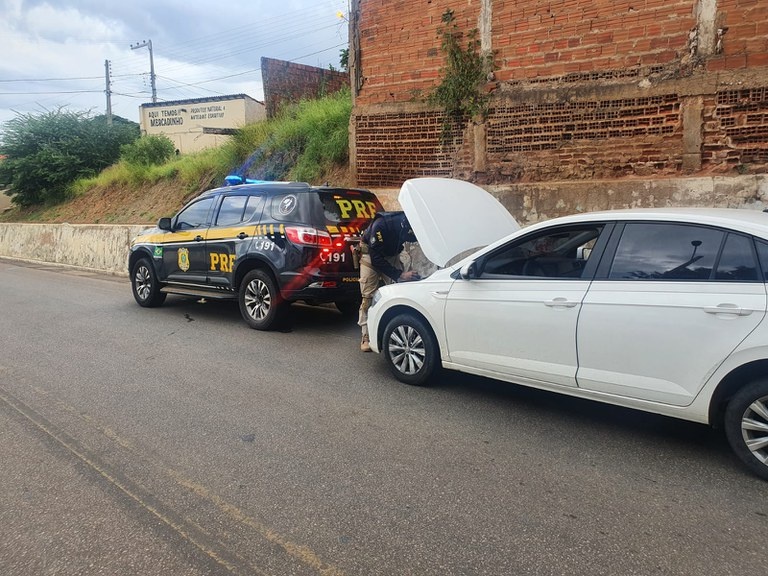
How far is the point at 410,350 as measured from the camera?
17.0 ft

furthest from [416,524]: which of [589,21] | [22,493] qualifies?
[589,21]

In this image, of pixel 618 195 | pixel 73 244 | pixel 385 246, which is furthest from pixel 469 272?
pixel 73 244

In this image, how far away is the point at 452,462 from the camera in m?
3.68

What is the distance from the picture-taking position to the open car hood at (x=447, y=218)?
5.36 meters

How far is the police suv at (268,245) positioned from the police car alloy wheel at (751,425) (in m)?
4.56

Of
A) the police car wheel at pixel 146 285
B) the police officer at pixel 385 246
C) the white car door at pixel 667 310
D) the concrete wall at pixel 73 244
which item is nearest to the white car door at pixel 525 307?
the white car door at pixel 667 310

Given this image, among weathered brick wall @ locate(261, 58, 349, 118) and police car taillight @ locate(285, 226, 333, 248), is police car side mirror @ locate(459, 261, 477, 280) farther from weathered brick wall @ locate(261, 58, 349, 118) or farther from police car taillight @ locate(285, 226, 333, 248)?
weathered brick wall @ locate(261, 58, 349, 118)

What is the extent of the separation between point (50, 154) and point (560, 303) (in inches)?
1016

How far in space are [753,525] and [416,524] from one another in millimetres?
1710

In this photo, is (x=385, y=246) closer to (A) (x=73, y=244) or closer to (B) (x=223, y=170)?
(B) (x=223, y=170)

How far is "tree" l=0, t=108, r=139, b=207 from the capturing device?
23953 millimetres

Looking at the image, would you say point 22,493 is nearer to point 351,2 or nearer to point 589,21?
point 589,21

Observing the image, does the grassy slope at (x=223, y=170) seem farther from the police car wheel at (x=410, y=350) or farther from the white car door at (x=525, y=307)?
the white car door at (x=525, y=307)

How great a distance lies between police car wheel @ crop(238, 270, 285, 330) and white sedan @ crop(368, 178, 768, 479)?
7.78 ft
